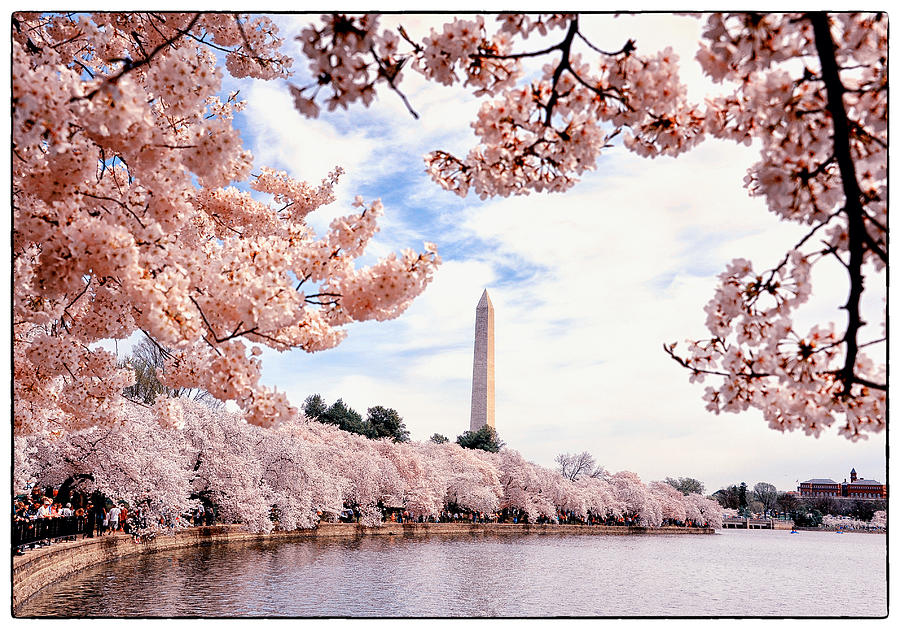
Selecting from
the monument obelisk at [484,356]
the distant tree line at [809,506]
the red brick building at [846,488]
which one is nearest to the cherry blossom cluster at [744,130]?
the red brick building at [846,488]

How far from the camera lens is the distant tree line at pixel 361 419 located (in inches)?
1160

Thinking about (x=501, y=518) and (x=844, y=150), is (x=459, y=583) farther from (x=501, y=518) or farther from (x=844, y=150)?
(x=501, y=518)

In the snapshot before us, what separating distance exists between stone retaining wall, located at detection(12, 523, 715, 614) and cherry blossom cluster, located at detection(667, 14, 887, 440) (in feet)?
13.6

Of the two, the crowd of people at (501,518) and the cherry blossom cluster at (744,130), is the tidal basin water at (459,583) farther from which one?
the crowd of people at (501,518)

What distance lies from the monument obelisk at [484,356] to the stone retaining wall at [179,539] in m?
4.23

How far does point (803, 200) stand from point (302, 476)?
15921 millimetres

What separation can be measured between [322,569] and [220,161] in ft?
30.8

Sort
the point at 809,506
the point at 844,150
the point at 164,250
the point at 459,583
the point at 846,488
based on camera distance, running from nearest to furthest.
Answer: the point at 844,150 → the point at 164,250 → the point at 846,488 → the point at 809,506 → the point at 459,583

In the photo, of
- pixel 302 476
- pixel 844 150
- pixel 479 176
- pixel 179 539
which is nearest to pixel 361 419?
pixel 302 476

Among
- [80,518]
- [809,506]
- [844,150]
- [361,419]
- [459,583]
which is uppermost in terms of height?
[844,150]

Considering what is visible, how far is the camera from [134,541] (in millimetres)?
11148

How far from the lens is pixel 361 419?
30.5 meters

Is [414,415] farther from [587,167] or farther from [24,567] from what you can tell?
[587,167]

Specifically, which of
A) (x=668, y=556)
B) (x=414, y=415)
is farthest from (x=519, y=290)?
(x=668, y=556)
